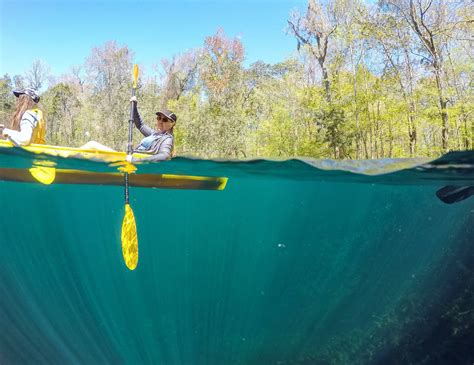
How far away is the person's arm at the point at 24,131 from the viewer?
351 centimetres

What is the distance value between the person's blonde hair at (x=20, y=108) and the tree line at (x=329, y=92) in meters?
12.3

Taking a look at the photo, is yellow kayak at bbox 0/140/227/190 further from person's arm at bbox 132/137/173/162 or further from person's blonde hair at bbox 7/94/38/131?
person's blonde hair at bbox 7/94/38/131

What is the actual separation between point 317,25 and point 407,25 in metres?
5.17

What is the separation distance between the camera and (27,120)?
3.90 meters

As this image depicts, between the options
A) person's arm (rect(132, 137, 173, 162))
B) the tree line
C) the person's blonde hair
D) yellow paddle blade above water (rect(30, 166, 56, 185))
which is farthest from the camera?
the tree line

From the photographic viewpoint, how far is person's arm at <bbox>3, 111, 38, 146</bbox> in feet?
11.5

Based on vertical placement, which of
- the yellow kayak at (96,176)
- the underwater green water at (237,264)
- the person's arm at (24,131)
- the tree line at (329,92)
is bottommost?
the underwater green water at (237,264)

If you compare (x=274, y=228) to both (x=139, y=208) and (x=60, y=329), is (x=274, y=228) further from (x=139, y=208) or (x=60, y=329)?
(x=60, y=329)

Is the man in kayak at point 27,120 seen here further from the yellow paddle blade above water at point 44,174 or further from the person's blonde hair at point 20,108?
the yellow paddle blade above water at point 44,174

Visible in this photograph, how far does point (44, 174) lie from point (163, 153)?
115 cm

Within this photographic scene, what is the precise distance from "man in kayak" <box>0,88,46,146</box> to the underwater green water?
0.19 metres

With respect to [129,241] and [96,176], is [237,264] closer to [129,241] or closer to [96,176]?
[129,241]

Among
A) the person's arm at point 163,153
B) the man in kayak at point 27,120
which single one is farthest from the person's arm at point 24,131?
the person's arm at point 163,153

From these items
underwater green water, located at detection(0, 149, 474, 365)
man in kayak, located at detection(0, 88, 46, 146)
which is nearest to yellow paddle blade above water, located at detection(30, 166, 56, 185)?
underwater green water, located at detection(0, 149, 474, 365)
